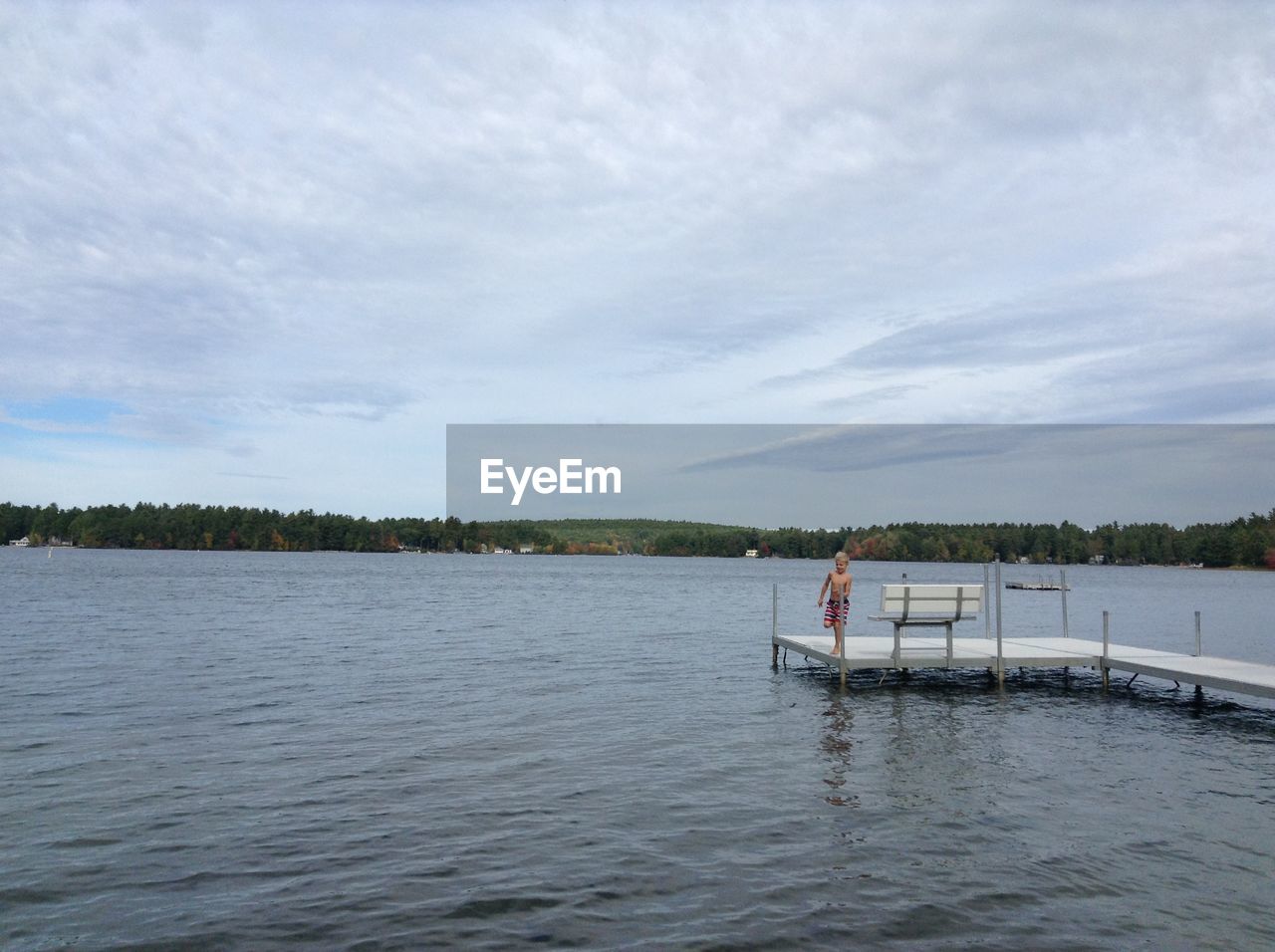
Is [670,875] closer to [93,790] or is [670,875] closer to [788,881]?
[788,881]

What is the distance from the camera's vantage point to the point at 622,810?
1071cm

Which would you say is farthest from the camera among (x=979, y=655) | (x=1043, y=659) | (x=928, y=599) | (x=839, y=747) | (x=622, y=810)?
(x=979, y=655)

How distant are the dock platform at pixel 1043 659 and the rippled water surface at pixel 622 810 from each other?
0.72 meters

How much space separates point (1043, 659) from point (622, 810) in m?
13.9

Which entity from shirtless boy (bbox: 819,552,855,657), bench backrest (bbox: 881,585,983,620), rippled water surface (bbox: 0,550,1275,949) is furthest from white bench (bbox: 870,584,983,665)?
rippled water surface (bbox: 0,550,1275,949)

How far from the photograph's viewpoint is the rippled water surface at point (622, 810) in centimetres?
765

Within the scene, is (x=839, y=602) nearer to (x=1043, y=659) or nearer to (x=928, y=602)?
(x=928, y=602)

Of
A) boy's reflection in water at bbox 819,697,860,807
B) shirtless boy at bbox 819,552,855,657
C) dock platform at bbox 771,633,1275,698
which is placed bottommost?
boy's reflection in water at bbox 819,697,860,807

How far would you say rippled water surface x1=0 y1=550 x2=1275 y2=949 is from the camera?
7.65 metres

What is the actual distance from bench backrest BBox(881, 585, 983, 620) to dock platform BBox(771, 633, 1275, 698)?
149 centimetres

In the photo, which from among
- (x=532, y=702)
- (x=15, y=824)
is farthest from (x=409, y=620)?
(x=15, y=824)

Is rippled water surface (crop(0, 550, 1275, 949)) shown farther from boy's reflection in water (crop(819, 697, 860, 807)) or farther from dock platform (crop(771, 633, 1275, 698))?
dock platform (crop(771, 633, 1275, 698))

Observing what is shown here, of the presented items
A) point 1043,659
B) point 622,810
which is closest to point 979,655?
point 1043,659

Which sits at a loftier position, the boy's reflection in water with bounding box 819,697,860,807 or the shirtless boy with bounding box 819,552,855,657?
the shirtless boy with bounding box 819,552,855,657
